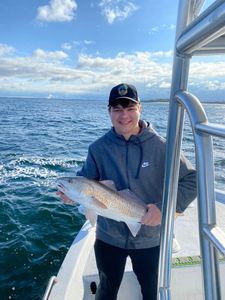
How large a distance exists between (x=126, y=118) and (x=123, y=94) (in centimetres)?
21

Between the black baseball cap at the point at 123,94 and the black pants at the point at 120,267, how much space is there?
1.34 metres

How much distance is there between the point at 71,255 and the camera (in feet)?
12.7

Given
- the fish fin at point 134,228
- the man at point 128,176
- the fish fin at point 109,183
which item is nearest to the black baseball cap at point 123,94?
the man at point 128,176

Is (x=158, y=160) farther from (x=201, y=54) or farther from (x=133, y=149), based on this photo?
(x=201, y=54)

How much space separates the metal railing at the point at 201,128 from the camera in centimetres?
106

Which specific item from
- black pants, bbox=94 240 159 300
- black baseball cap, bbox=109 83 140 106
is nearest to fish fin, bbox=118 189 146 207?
black pants, bbox=94 240 159 300

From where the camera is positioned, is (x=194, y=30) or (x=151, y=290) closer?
(x=194, y=30)

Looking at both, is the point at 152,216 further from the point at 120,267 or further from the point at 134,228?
the point at 120,267

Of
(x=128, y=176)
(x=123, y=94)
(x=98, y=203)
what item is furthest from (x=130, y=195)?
(x=123, y=94)

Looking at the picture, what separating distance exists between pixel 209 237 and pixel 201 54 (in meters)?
0.74

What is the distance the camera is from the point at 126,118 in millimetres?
2822

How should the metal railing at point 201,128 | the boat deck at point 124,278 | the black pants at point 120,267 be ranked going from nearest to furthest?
the metal railing at point 201,128, the black pants at point 120,267, the boat deck at point 124,278

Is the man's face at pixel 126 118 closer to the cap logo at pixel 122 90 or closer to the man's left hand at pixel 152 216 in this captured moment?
the cap logo at pixel 122 90

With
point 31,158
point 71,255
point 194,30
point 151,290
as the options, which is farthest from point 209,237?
point 31,158
